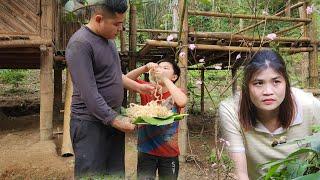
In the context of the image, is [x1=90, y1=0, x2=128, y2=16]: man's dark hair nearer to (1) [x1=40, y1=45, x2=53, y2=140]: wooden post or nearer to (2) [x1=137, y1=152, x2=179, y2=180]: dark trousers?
(2) [x1=137, y1=152, x2=179, y2=180]: dark trousers

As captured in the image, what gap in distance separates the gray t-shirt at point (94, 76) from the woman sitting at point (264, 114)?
1058 millimetres

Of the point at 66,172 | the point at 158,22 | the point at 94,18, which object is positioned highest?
the point at 158,22

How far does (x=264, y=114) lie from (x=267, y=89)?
0.50 ft

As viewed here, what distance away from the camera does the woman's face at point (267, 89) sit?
1.85 m

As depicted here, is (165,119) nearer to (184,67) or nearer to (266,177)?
(266,177)

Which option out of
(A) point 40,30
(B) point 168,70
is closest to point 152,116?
(B) point 168,70

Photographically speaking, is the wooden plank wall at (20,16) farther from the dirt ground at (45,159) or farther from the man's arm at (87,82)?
the man's arm at (87,82)

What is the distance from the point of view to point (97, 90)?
9.29ft

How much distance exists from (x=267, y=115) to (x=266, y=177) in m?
0.70

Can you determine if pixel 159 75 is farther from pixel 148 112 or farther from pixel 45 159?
pixel 45 159

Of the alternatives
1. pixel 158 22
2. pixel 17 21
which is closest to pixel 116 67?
pixel 17 21

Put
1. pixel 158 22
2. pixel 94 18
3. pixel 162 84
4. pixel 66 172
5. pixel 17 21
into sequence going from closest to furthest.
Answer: pixel 94 18 → pixel 162 84 → pixel 66 172 → pixel 17 21 → pixel 158 22

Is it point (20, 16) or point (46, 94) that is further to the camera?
point (20, 16)

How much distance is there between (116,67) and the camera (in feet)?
10.00
